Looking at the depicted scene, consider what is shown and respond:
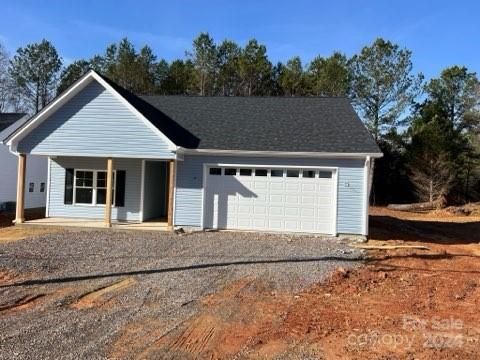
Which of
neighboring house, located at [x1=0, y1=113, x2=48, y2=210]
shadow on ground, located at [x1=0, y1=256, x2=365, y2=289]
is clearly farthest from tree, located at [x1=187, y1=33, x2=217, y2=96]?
shadow on ground, located at [x1=0, y1=256, x2=365, y2=289]

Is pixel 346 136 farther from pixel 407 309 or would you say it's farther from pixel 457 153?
pixel 457 153

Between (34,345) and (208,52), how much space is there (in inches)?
1361

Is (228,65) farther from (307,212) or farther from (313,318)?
(313,318)

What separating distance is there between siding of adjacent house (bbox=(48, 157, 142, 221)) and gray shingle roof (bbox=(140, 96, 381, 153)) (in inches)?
91.5

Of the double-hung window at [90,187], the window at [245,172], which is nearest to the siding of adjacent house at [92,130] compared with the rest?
the double-hung window at [90,187]

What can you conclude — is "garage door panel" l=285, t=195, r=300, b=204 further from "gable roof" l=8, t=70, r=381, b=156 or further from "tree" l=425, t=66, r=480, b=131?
"tree" l=425, t=66, r=480, b=131

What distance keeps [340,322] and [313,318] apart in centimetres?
38

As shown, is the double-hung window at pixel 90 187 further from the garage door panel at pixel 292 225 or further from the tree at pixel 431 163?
the tree at pixel 431 163

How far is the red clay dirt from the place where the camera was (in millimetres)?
5258

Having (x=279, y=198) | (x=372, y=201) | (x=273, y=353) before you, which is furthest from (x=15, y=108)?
(x=273, y=353)

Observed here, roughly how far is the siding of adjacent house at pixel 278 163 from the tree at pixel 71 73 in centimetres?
2770

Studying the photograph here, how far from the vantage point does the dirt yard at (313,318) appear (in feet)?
17.3

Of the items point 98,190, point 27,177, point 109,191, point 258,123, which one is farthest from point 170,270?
point 27,177

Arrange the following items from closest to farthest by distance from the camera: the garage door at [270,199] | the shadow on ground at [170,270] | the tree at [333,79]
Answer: the shadow on ground at [170,270] < the garage door at [270,199] < the tree at [333,79]
